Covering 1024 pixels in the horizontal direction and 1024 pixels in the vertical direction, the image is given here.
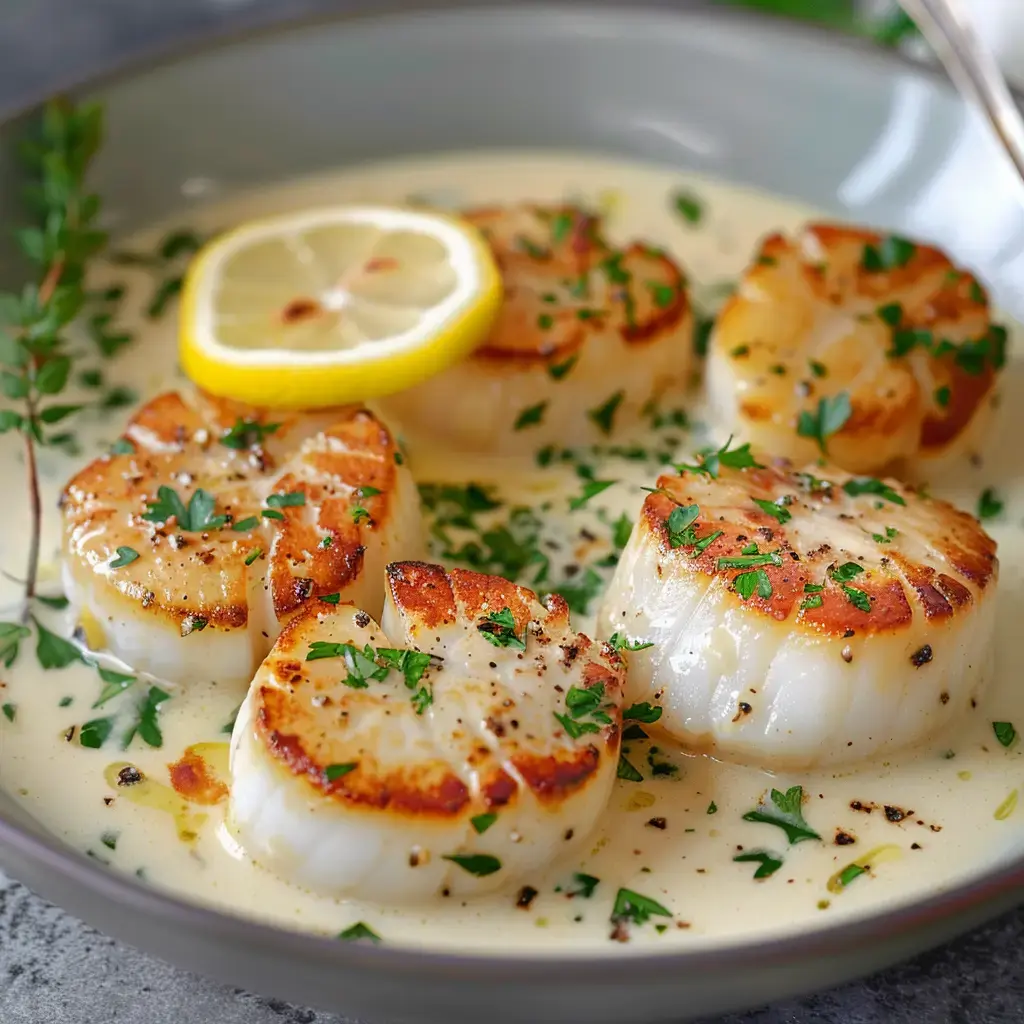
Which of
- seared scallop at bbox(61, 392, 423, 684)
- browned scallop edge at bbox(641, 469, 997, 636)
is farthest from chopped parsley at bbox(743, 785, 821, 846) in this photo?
seared scallop at bbox(61, 392, 423, 684)

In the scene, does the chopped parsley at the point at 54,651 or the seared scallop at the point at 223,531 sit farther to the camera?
the chopped parsley at the point at 54,651

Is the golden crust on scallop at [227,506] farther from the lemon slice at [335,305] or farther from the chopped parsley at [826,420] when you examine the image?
the chopped parsley at [826,420]

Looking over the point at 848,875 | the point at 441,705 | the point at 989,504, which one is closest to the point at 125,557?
the point at 441,705

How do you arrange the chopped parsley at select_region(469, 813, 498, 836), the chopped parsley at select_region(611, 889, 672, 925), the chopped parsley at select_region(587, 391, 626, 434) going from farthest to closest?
the chopped parsley at select_region(587, 391, 626, 434) → the chopped parsley at select_region(611, 889, 672, 925) → the chopped parsley at select_region(469, 813, 498, 836)

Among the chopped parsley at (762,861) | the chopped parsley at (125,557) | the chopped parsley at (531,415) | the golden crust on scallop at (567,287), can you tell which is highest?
the golden crust on scallop at (567,287)

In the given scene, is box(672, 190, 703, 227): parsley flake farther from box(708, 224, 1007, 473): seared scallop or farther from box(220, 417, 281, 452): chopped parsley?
box(220, 417, 281, 452): chopped parsley

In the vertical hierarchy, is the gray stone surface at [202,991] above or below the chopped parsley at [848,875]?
below

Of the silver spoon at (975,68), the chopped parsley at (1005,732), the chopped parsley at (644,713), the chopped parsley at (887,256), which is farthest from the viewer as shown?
the silver spoon at (975,68)

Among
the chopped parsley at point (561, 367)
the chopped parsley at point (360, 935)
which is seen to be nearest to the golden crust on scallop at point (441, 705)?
the chopped parsley at point (360, 935)
